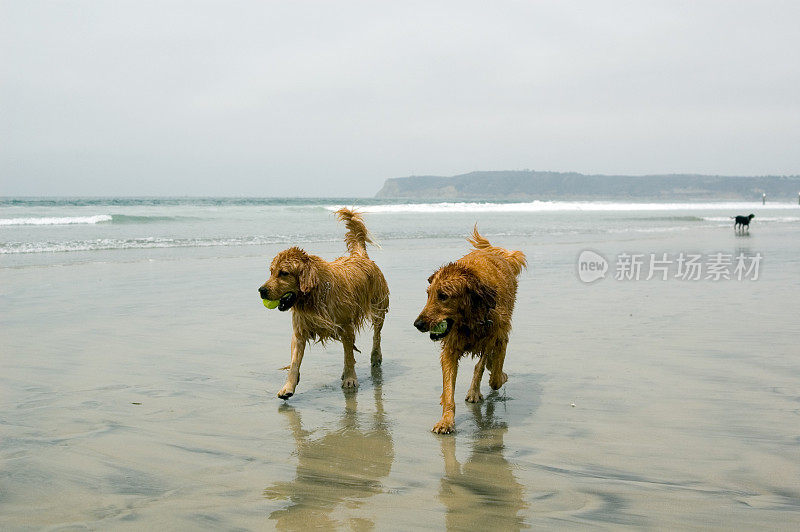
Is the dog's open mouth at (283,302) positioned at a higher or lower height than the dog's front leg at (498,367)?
Result: higher

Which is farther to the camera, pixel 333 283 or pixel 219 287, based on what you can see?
pixel 219 287

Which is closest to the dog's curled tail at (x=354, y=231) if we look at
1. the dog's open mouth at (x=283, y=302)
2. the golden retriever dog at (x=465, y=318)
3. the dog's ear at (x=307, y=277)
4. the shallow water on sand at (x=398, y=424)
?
the shallow water on sand at (x=398, y=424)

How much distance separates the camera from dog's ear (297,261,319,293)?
234 inches

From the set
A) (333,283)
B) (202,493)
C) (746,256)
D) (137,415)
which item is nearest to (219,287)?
(333,283)

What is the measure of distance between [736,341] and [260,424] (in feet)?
16.5

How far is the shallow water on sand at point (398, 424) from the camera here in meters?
3.61

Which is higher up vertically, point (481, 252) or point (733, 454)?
point (481, 252)

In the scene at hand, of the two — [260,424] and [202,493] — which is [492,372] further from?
[202,493]

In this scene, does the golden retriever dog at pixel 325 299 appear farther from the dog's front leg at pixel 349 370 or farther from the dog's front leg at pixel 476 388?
the dog's front leg at pixel 476 388

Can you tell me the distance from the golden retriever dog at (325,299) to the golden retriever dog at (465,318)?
1.25 meters

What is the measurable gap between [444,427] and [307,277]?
1.82m

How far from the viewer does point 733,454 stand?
171 inches

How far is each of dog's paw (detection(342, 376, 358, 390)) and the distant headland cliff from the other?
123 meters

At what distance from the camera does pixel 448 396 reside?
498 cm
